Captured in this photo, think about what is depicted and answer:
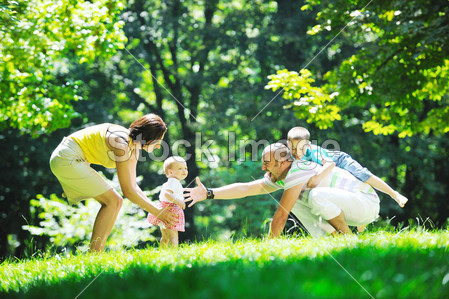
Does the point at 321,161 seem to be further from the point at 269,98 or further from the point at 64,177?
the point at 269,98

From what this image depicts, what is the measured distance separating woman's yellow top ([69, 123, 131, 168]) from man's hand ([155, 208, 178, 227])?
688mm

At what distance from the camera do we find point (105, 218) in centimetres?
458

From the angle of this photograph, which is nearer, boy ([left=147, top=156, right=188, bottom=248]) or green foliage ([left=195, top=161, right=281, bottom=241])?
boy ([left=147, top=156, right=188, bottom=248])

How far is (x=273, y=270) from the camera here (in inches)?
95.6

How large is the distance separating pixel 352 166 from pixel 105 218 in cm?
268

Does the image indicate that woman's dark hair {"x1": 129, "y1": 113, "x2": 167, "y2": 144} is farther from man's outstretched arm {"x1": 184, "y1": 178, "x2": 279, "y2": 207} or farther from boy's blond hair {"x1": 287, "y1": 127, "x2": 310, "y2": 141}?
boy's blond hair {"x1": 287, "y1": 127, "x2": 310, "y2": 141}

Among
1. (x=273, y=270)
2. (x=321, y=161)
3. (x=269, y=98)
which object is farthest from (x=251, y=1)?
(x=273, y=270)

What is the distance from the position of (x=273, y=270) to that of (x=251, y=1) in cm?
1737

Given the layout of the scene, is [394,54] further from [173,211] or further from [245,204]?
[245,204]

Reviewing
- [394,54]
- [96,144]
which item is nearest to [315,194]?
[96,144]

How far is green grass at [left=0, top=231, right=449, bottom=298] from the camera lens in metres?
1.95

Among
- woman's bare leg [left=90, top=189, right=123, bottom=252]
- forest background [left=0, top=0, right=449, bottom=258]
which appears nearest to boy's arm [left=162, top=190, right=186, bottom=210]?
woman's bare leg [left=90, top=189, right=123, bottom=252]

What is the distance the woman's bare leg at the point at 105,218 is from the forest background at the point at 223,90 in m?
3.18

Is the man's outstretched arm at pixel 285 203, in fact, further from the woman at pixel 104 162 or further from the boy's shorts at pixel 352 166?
the woman at pixel 104 162
